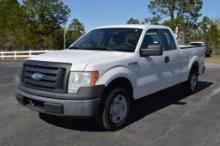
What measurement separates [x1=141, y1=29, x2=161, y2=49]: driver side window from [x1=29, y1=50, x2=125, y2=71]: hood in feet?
2.40

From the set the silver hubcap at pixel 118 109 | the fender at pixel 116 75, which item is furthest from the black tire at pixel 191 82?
the silver hubcap at pixel 118 109

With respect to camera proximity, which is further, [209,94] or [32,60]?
[209,94]

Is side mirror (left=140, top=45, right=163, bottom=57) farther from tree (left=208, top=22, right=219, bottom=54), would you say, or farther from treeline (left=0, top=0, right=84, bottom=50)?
tree (left=208, top=22, right=219, bottom=54)

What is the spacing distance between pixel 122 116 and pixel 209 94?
160 inches

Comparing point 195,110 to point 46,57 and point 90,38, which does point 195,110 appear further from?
point 46,57

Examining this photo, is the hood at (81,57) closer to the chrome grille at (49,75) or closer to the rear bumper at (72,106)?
the chrome grille at (49,75)

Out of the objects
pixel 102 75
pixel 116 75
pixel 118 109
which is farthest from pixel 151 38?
pixel 102 75

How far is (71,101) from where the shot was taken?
17.5ft

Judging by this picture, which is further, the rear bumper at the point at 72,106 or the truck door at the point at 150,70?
the truck door at the point at 150,70

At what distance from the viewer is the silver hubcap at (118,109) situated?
5883 millimetres

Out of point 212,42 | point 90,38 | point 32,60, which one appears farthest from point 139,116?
point 212,42

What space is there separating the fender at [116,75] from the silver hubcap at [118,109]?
1.18 feet

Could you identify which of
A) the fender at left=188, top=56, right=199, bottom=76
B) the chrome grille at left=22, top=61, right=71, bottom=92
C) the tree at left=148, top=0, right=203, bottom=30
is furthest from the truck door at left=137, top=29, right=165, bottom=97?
the tree at left=148, top=0, right=203, bottom=30

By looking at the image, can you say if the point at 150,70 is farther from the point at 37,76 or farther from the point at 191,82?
the point at 191,82
